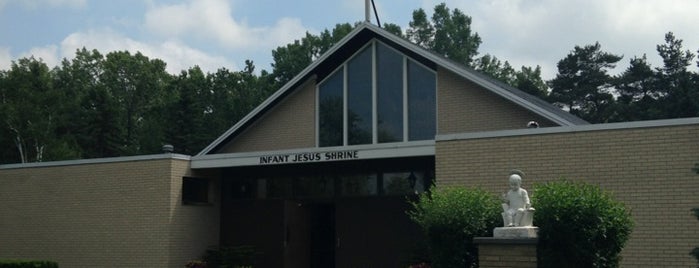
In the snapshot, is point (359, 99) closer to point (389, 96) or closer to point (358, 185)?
point (389, 96)

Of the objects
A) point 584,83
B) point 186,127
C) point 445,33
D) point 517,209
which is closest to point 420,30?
point 445,33

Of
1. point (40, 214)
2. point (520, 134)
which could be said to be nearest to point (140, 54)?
point (40, 214)

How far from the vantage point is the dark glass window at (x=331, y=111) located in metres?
19.2

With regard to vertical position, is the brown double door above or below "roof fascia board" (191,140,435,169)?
below

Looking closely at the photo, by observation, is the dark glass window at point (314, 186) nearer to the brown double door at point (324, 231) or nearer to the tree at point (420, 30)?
the brown double door at point (324, 231)

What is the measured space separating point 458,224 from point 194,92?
39.2 m

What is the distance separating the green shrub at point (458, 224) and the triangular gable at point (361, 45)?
5.41 m

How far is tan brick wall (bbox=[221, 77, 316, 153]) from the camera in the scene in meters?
19.8

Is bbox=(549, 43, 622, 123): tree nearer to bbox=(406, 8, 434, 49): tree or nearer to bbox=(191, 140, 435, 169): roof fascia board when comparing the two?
bbox=(406, 8, 434, 49): tree

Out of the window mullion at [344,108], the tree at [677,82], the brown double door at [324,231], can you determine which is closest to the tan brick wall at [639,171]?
the brown double door at [324,231]

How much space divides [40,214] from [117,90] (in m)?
39.0

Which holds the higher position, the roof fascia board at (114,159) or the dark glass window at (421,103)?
the dark glass window at (421,103)

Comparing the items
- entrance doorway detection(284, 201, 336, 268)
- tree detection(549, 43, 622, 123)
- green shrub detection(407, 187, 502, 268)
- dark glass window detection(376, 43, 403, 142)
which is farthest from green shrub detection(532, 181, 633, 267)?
tree detection(549, 43, 622, 123)

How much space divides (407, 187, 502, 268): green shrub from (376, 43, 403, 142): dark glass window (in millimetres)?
7159
